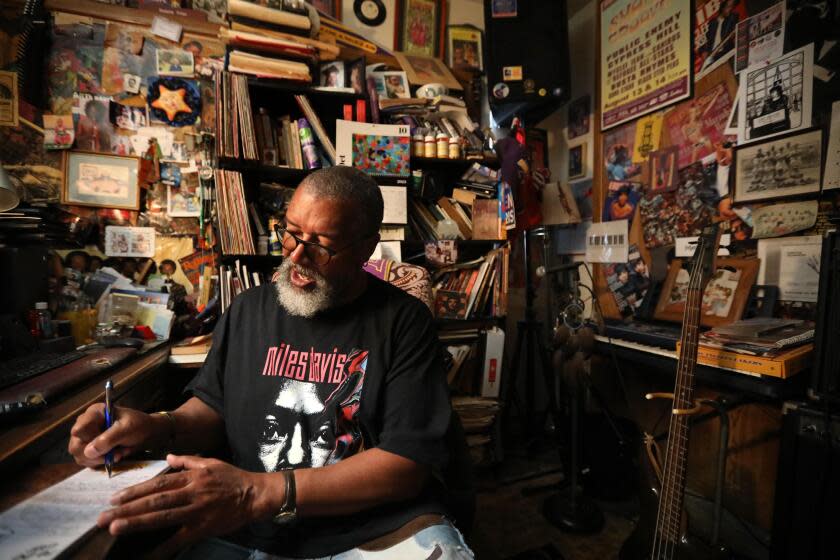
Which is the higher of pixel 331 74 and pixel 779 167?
pixel 331 74

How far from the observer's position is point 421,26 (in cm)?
276

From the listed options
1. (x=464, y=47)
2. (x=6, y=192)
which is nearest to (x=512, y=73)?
(x=464, y=47)

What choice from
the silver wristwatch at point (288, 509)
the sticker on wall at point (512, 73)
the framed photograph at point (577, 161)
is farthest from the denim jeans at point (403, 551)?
the framed photograph at point (577, 161)

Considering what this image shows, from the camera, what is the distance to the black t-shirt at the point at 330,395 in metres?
0.88

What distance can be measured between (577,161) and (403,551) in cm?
283

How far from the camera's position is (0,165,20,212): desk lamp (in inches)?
46.4

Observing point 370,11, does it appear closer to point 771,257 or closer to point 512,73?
point 512,73

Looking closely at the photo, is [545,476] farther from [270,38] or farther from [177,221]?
[270,38]

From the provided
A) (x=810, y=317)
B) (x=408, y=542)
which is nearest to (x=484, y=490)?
(x=408, y=542)

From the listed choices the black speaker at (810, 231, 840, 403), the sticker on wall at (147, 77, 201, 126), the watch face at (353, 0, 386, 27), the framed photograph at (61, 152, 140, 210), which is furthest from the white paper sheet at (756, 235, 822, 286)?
the framed photograph at (61, 152, 140, 210)

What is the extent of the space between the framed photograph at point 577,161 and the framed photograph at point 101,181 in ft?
9.23

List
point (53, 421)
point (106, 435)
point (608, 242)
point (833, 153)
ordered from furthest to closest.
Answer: point (608, 242) < point (833, 153) < point (53, 421) < point (106, 435)

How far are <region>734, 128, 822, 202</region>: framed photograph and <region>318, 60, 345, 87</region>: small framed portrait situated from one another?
2.14m

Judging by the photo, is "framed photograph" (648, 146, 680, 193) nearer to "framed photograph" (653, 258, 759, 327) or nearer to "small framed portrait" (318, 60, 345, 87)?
"framed photograph" (653, 258, 759, 327)
